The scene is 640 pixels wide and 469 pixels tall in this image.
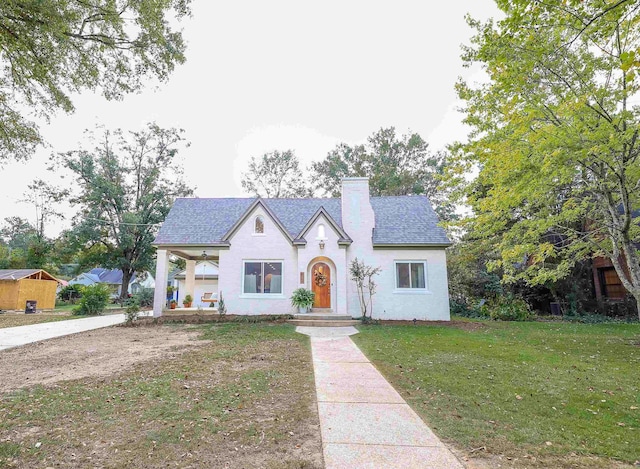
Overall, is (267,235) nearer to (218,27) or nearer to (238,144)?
(218,27)

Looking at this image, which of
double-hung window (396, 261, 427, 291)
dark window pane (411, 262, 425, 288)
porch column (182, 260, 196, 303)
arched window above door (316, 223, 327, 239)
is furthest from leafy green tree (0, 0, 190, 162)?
dark window pane (411, 262, 425, 288)

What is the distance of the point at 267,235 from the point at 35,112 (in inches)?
371

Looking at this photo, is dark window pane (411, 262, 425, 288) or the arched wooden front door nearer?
dark window pane (411, 262, 425, 288)

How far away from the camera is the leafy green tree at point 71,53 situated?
6.55 meters

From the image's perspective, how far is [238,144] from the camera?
1422 inches

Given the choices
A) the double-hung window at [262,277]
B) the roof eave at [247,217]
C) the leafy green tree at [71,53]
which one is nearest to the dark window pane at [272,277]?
the double-hung window at [262,277]

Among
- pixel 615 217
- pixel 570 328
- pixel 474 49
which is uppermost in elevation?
pixel 474 49

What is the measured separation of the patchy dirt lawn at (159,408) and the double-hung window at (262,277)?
23.0ft

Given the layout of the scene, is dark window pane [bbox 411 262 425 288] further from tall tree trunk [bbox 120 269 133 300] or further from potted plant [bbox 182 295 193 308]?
tall tree trunk [bbox 120 269 133 300]

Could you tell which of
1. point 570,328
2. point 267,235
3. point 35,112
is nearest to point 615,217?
point 570,328

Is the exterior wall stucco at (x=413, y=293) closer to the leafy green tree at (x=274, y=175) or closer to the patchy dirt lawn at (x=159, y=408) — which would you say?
the patchy dirt lawn at (x=159, y=408)

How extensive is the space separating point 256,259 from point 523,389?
12263mm

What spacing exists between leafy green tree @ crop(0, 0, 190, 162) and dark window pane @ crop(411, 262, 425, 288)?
1250 cm

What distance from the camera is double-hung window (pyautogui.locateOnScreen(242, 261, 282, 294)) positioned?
51.1ft
